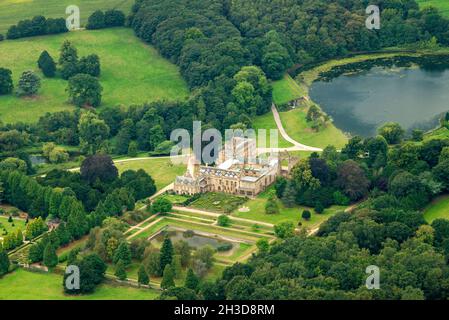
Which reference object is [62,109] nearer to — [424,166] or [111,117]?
[111,117]

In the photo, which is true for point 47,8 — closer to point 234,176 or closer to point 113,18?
point 113,18

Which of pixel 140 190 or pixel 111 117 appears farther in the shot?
pixel 111 117

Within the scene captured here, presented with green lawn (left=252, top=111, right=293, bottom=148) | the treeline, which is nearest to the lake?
green lawn (left=252, top=111, right=293, bottom=148)

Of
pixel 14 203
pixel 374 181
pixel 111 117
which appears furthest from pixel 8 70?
pixel 374 181

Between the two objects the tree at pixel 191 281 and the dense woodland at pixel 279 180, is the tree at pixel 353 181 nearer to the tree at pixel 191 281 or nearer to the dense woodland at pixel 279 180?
the dense woodland at pixel 279 180

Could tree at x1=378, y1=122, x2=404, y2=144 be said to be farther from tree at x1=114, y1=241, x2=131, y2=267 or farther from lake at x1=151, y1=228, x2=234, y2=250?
tree at x1=114, y1=241, x2=131, y2=267

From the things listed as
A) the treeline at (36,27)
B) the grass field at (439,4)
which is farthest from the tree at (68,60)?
the grass field at (439,4)
